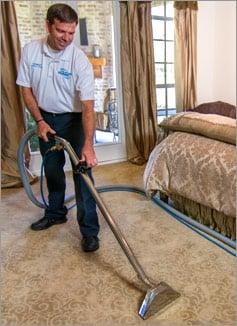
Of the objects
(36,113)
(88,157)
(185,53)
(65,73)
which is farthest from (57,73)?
(185,53)

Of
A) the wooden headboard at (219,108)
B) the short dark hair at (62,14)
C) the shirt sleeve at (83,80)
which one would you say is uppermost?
the short dark hair at (62,14)

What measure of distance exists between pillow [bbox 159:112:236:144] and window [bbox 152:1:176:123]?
1677 millimetres

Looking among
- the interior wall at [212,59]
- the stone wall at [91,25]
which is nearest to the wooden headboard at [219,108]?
the interior wall at [212,59]

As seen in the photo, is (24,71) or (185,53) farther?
(185,53)

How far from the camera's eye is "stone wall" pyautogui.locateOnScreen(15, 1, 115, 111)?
314cm

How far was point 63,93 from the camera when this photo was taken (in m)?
1.86

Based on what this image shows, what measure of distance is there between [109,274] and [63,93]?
107 cm

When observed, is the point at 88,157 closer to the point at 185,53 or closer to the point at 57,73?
the point at 57,73

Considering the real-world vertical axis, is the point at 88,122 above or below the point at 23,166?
above

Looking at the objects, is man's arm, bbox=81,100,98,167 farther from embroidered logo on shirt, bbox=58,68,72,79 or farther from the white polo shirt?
embroidered logo on shirt, bbox=58,68,72,79

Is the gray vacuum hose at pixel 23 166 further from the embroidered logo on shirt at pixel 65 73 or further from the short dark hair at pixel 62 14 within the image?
the short dark hair at pixel 62 14

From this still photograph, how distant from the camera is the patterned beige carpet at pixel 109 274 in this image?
1387 millimetres

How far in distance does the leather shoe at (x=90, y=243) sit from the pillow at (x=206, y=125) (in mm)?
967

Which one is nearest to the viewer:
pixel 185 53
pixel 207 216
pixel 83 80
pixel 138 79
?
pixel 83 80
